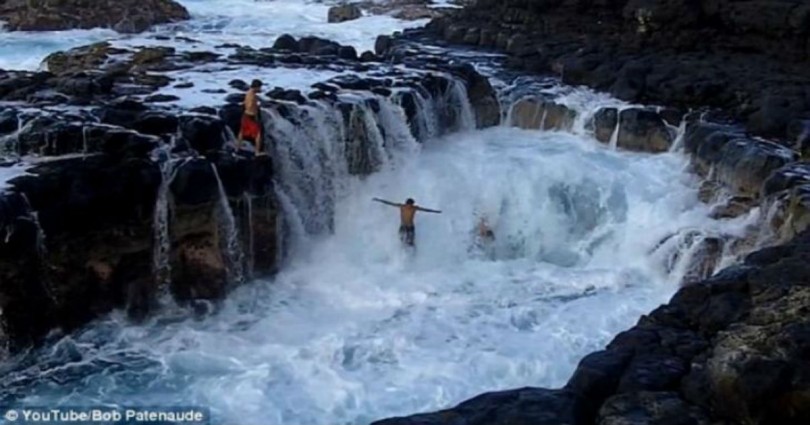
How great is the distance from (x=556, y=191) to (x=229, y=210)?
6.40 metres

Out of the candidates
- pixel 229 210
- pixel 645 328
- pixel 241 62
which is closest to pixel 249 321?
pixel 229 210

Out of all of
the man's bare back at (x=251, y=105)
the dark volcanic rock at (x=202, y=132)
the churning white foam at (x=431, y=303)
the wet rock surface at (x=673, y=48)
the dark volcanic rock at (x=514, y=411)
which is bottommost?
the churning white foam at (x=431, y=303)

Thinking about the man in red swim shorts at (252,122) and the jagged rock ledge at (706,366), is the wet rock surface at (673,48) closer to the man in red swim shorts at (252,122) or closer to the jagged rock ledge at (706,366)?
the jagged rock ledge at (706,366)

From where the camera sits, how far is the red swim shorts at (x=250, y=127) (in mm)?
15766

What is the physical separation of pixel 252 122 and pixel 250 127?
0.32 feet

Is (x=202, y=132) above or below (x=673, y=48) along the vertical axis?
Result: below

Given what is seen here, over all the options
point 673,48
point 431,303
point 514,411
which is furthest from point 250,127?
point 673,48

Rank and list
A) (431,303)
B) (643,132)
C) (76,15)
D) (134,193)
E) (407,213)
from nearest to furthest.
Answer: (134,193) < (431,303) < (407,213) < (643,132) < (76,15)

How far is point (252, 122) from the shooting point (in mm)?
15789

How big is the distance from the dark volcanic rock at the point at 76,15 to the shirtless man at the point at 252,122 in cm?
1901

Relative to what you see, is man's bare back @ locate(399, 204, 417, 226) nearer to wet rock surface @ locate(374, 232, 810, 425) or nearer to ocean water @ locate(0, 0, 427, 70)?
wet rock surface @ locate(374, 232, 810, 425)

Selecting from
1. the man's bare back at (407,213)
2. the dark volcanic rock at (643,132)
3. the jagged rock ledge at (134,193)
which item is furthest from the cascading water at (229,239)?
the dark volcanic rock at (643,132)

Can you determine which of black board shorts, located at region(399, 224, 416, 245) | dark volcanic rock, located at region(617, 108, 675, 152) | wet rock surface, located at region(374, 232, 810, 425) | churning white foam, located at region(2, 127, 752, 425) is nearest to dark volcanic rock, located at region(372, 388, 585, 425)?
wet rock surface, located at region(374, 232, 810, 425)

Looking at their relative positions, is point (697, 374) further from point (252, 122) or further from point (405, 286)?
point (252, 122)
